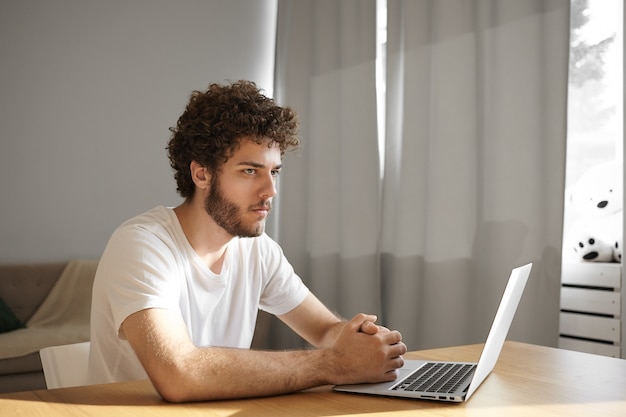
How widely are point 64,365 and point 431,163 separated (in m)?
2.33

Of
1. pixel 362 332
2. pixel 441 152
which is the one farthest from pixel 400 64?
pixel 362 332

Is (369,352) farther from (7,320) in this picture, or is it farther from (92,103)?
(92,103)

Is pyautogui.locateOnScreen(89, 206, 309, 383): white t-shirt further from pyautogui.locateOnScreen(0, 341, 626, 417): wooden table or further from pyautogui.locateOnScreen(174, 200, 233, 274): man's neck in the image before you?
pyautogui.locateOnScreen(0, 341, 626, 417): wooden table

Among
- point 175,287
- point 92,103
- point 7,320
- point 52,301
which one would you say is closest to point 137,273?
point 175,287

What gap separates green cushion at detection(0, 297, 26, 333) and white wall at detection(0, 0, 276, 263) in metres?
0.50

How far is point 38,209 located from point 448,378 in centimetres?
354

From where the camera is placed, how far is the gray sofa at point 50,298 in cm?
369

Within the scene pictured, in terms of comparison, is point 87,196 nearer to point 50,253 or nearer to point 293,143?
point 50,253

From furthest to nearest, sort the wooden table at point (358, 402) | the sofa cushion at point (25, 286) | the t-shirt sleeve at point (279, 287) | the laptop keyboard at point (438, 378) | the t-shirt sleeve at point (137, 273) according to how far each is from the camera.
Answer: the sofa cushion at point (25, 286) → the t-shirt sleeve at point (279, 287) → the t-shirt sleeve at point (137, 273) → the laptop keyboard at point (438, 378) → the wooden table at point (358, 402)

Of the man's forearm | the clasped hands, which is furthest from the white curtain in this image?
the man's forearm

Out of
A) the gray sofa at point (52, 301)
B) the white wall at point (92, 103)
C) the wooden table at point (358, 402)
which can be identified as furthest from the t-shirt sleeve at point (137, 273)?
the white wall at point (92, 103)

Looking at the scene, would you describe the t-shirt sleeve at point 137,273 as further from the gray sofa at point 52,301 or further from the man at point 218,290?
the gray sofa at point 52,301

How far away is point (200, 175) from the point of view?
184 cm

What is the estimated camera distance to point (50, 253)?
14.2 feet
